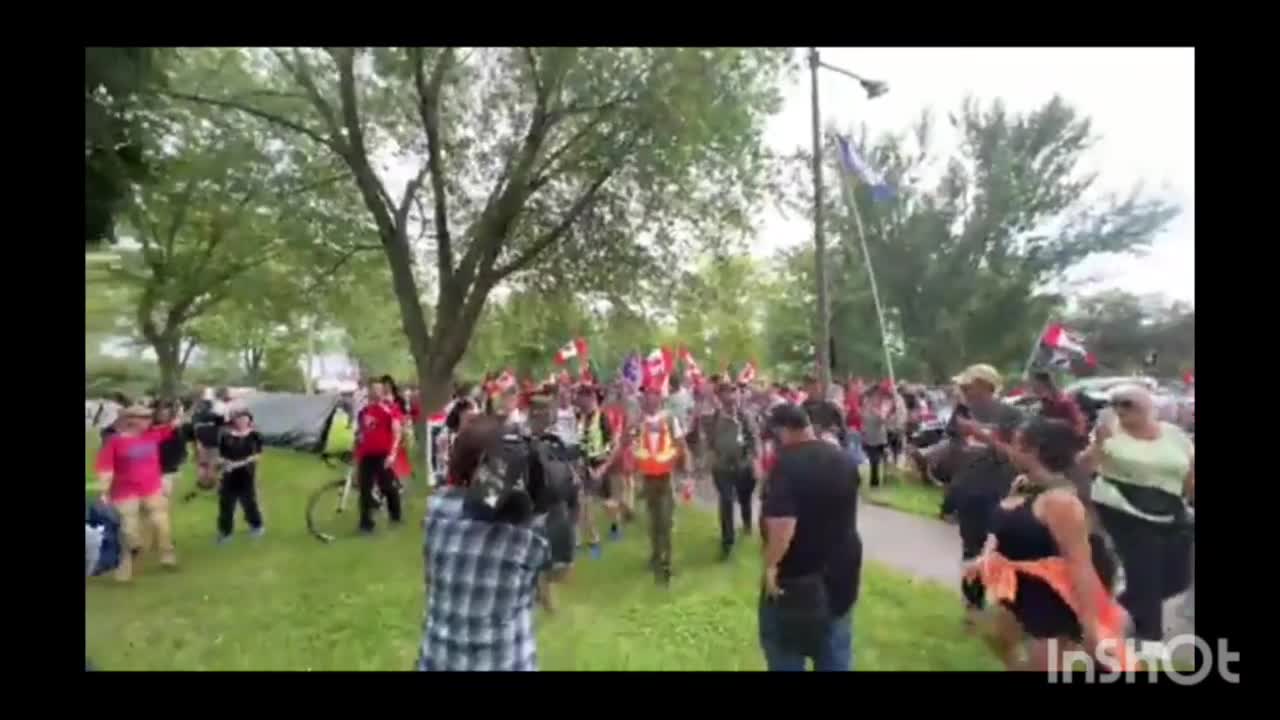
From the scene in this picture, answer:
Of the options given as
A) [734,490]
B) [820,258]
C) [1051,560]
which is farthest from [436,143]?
[1051,560]

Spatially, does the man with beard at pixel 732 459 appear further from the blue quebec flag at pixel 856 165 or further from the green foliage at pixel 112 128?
the green foliage at pixel 112 128

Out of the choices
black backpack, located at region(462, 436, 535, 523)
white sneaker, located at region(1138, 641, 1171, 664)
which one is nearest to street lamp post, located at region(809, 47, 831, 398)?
white sneaker, located at region(1138, 641, 1171, 664)

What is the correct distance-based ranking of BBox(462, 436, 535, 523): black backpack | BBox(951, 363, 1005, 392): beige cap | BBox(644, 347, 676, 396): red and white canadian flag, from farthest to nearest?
BBox(644, 347, 676, 396): red and white canadian flag, BBox(951, 363, 1005, 392): beige cap, BBox(462, 436, 535, 523): black backpack

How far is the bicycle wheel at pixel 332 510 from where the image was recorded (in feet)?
21.5

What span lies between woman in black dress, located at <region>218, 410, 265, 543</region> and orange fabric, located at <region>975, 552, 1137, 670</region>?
196 inches

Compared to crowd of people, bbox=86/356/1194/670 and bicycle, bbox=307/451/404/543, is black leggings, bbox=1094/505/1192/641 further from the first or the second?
bicycle, bbox=307/451/404/543

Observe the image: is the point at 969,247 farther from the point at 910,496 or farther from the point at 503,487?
the point at 503,487

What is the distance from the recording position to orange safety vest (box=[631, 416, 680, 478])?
6.20 m

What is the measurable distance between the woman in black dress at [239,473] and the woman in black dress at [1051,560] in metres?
5.05

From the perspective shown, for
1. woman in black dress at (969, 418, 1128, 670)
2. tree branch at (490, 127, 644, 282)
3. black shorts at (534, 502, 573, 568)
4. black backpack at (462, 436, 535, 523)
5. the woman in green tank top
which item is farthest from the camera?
tree branch at (490, 127, 644, 282)
